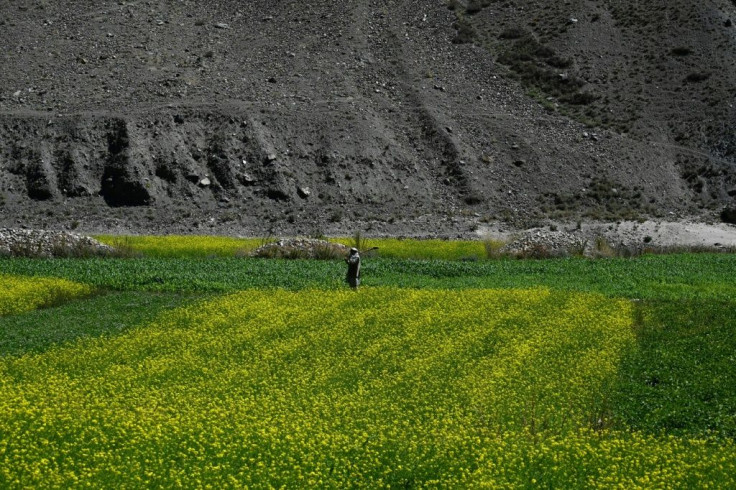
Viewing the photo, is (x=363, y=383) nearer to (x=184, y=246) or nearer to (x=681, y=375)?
(x=681, y=375)

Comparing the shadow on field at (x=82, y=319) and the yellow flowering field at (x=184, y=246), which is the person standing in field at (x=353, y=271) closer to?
the shadow on field at (x=82, y=319)

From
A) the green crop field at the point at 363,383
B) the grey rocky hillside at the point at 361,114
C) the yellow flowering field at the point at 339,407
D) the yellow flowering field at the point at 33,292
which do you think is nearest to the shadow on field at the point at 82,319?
the green crop field at the point at 363,383

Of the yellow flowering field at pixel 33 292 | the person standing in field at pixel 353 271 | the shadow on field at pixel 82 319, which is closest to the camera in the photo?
the shadow on field at pixel 82 319

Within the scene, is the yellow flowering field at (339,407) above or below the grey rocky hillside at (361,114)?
below

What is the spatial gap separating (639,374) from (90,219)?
37.6 metres

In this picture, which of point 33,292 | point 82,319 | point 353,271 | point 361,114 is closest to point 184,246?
point 33,292

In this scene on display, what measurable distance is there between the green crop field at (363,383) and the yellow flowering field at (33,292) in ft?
0.28

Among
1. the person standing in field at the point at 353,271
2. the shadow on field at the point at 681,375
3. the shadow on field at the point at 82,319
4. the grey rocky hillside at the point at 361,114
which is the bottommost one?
the shadow on field at the point at 82,319

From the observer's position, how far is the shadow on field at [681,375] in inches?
595

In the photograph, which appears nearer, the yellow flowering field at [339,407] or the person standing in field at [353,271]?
the yellow flowering field at [339,407]

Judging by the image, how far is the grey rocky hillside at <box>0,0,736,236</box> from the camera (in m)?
52.1

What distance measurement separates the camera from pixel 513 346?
763 inches

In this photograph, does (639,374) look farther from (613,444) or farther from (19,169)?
(19,169)

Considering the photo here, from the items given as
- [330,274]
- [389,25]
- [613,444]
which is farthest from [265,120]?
[613,444]
